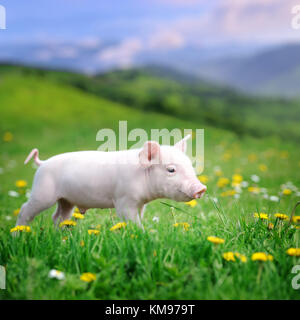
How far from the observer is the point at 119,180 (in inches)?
114

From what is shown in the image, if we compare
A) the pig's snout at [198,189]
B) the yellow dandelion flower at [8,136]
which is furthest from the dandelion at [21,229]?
the yellow dandelion flower at [8,136]

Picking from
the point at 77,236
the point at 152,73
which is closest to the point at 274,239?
the point at 77,236

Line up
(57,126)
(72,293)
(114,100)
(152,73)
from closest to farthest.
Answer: (72,293) → (57,126) → (114,100) → (152,73)

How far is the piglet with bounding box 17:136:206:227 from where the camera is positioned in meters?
2.82

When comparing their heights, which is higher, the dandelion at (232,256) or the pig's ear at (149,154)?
the pig's ear at (149,154)

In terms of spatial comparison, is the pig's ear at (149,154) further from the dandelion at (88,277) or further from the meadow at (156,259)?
the dandelion at (88,277)

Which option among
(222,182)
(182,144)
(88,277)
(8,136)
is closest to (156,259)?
(88,277)

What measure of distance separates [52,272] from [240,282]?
1.03 metres

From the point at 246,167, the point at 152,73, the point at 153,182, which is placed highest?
the point at 152,73

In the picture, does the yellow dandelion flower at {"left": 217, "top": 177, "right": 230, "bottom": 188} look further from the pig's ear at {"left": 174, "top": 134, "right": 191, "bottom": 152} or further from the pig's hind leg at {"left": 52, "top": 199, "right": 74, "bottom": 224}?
the pig's hind leg at {"left": 52, "top": 199, "right": 74, "bottom": 224}

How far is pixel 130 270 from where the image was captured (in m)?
2.36

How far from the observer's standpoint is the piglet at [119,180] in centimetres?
282

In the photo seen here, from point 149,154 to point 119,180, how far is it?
0.97ft

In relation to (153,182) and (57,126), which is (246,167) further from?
(57,126)
